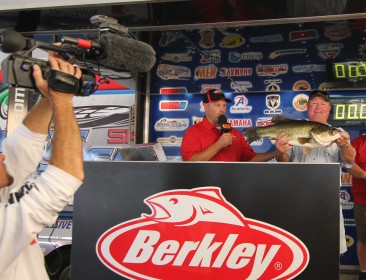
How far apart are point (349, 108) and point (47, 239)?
11.1 feet

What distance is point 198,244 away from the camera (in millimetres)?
2566

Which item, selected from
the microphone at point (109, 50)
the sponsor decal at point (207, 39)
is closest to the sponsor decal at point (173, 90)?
the sponsor decal at point (207, 39)

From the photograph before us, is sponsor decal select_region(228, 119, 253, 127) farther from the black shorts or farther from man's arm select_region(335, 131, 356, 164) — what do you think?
man's arm select_region(335, 131, 356, 164)

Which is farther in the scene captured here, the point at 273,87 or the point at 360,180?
the point at 273,87

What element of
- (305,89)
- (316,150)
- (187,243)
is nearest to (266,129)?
(316,150)

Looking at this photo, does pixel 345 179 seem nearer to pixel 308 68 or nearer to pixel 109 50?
pixel 308 68

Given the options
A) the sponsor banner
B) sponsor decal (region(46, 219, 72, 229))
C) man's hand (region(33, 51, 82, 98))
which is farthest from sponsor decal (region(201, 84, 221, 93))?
man's hand (region(33, 51, 82, 98))

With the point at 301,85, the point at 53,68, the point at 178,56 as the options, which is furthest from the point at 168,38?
the point at 53,68

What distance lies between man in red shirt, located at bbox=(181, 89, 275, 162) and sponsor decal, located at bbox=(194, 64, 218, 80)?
133cm

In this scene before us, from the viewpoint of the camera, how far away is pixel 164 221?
2635mm

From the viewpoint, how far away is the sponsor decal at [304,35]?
4.39 metres

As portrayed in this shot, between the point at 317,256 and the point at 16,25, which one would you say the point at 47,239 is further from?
the point at 317,256

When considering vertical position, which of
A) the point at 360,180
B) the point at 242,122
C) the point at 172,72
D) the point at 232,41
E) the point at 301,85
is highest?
the point at 232,41

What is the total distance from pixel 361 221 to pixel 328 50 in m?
1.90
